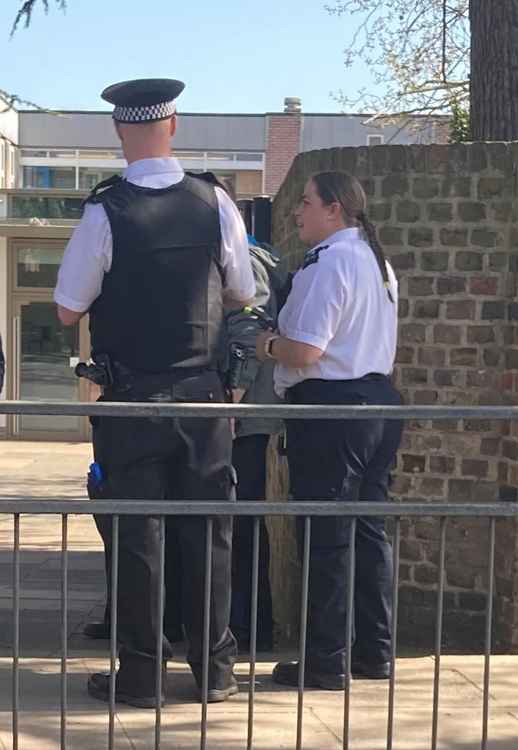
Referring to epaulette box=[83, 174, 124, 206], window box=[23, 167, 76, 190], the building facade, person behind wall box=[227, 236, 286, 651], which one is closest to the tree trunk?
person behind wall box=[227, 236, 286, 651]

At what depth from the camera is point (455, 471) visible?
6414 millimetres

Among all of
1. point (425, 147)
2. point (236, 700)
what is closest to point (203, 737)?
point (236, 700)

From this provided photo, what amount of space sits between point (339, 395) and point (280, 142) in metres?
26.7

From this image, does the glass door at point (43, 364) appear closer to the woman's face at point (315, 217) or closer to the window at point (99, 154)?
the window at point (99, 154)

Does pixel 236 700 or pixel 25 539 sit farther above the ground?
pixel 236 700

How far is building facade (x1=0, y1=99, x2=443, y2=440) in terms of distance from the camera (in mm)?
19047

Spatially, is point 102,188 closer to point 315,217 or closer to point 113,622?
point 315,217

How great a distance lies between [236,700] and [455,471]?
2575 millimetres

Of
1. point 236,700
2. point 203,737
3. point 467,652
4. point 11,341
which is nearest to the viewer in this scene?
point 203,737

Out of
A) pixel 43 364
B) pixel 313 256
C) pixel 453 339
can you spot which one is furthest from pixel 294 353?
pixel 43 364

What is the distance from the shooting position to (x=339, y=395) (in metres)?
4.38

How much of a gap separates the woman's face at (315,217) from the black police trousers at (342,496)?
2.01 feet

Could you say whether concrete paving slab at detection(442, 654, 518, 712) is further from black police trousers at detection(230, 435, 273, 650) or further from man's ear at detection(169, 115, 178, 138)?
man's ear at detection(169, 115, 178, 138)

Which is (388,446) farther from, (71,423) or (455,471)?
(71,423)
